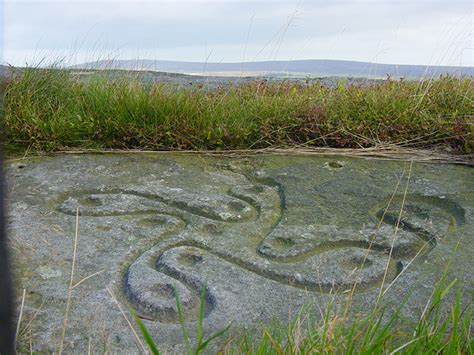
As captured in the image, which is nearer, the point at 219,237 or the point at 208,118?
the point at 219,237

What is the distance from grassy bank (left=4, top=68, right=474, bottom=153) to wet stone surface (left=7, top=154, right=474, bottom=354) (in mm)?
297

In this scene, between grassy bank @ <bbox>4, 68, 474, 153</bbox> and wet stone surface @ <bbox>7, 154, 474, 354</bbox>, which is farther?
grassy bank @ <bbox>4, 68, 474, 153</bbox>

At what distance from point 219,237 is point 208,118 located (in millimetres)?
1735

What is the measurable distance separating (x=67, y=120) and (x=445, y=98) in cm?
298

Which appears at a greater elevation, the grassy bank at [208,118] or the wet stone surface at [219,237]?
the grassy bank at [208,118]

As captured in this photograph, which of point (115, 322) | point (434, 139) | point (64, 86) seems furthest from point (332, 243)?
point (64, 86)

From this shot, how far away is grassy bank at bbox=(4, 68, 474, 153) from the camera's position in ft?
14.8

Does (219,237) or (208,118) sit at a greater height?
(208,118)

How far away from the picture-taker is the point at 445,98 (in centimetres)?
529

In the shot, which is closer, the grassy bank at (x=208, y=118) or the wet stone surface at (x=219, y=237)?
the wet stone surface at (x=219, y=237)

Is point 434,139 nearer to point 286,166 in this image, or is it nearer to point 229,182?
point 286,166

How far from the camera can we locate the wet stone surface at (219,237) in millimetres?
2475

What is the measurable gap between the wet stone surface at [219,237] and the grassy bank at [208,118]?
0.97ft

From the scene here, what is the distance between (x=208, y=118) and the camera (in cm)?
470
